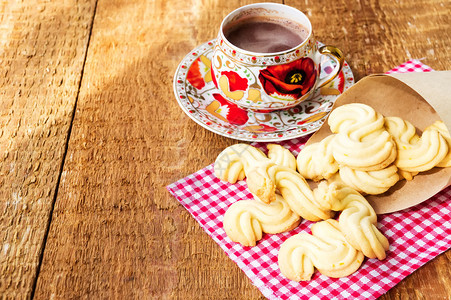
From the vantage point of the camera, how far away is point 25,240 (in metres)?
0.83

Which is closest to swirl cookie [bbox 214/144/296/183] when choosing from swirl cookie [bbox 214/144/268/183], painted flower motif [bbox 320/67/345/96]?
swirl cookie [bbox 214/144/268/183]

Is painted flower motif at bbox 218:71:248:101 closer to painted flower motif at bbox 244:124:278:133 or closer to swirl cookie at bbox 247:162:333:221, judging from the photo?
painted flower motif at bbox 244:124:278:133

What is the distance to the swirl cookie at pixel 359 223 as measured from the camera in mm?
764

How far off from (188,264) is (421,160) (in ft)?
1.31

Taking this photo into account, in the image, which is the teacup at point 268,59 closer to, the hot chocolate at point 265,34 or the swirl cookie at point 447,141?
the hot chocolate at point 265,34

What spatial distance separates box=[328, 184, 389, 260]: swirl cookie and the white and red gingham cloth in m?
0.03

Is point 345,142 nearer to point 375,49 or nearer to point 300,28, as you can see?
point 300,28

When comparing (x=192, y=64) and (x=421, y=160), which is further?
(x=192, y=64)

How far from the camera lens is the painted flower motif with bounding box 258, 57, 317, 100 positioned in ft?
3.14

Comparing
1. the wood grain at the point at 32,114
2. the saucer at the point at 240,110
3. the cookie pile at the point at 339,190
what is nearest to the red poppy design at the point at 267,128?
the saucer at the point at 240,110

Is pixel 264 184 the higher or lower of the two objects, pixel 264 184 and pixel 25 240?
the higher

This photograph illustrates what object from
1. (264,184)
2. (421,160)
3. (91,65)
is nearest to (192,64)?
(91,65)

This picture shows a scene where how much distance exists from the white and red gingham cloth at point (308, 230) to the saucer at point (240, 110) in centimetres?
10

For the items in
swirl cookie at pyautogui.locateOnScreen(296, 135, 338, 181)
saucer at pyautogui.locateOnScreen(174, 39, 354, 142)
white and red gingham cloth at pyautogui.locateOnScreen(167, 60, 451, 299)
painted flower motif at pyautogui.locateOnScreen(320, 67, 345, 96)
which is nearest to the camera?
white and red gingham cloth at pyautogui.locateOnScreen(167, 60, 451, 299)
